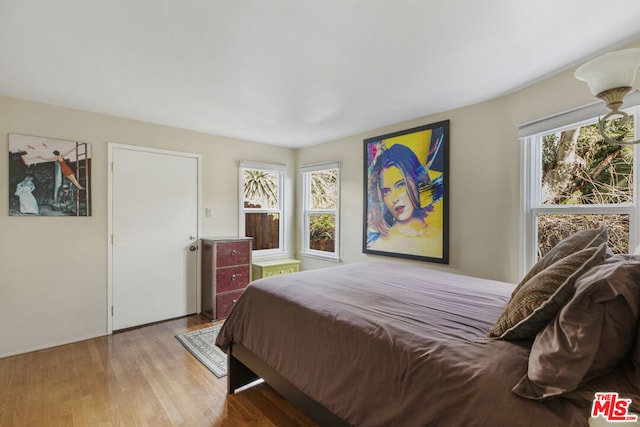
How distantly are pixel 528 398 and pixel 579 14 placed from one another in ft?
6.07

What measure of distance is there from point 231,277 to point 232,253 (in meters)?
0.29

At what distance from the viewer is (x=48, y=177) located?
2.83 metres

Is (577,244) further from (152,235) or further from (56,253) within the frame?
(56,253)

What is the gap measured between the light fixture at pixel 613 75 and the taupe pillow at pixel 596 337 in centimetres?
78

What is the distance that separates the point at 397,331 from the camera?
1269 mm

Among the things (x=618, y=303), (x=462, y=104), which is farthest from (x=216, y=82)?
(x=618, y=303)

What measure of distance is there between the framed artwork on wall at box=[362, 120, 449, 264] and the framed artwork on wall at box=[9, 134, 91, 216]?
9.94ft

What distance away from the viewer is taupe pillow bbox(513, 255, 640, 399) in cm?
79

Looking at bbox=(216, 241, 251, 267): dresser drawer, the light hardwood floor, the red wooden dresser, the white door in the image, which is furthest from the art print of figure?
bbox=(216, 241, 251, 267): dresser drawer

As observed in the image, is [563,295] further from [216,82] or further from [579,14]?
[216,82]

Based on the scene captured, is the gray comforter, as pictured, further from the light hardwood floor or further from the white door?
the white door

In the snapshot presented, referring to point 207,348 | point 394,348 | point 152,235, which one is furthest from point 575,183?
point 152,235

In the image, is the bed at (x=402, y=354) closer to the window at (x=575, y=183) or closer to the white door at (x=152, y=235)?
the window at (x=575, y=183)

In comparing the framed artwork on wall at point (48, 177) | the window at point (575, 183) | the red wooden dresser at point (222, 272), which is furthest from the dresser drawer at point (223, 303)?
the window at point (575, 183)
